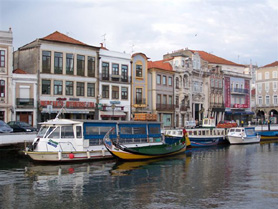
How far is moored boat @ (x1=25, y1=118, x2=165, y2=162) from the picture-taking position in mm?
26203

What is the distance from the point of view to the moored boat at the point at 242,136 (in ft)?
153

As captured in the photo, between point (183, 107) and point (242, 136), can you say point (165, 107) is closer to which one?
point (183, 107)

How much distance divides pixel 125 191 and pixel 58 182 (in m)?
4.37

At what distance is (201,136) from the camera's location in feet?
142

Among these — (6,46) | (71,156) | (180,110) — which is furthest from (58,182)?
(180,110)

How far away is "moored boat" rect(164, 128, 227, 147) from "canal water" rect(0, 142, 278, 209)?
39.9 ft

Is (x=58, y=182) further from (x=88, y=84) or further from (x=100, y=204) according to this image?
(x=88, y=84)

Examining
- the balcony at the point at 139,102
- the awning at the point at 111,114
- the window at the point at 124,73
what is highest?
the window at the point at 124,73

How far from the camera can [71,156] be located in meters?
26.4

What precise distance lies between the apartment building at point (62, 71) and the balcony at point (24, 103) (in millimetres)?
910

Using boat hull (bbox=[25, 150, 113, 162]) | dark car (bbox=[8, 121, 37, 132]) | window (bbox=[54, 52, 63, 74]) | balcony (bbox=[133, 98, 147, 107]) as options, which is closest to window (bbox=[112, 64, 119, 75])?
balcony (bbox=[133, 98, 147, 107])

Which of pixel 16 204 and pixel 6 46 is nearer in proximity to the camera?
pixel 16 204

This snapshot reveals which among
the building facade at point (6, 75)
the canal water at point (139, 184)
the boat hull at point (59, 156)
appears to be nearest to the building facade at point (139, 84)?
the building facade at point (6, 75)

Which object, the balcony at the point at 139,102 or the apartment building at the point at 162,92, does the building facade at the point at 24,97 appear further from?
the apartment building at the point at 162,92
